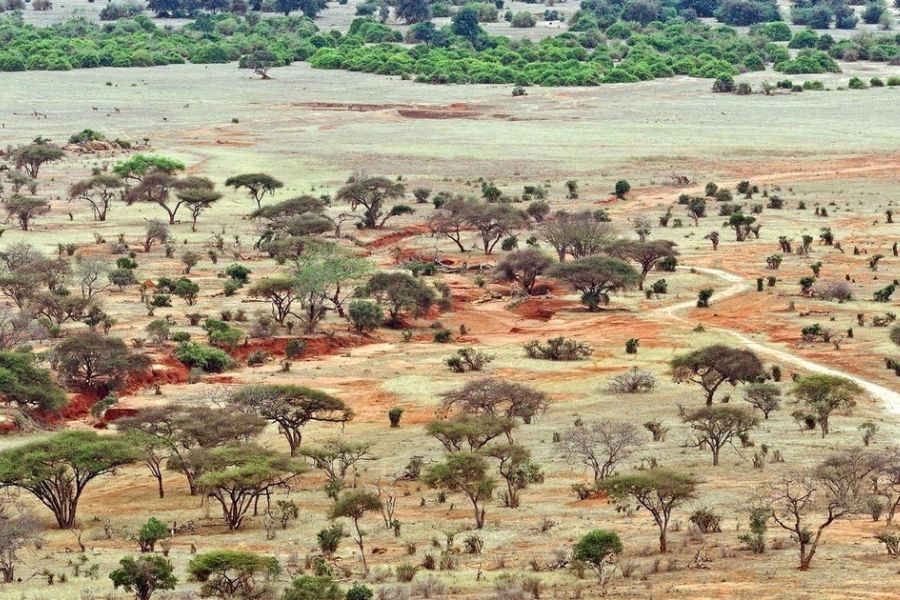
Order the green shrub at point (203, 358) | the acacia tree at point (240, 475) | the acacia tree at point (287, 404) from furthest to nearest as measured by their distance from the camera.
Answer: the green shrub at point (203, 358)
the acacia tree at point (287, 404)
the acacia tree at point (240, 475)

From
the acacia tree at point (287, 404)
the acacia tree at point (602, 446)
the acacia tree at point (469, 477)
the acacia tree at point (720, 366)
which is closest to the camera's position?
the acacia tree at point (469, 477)

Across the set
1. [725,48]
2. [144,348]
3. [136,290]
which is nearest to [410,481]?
[144,348]

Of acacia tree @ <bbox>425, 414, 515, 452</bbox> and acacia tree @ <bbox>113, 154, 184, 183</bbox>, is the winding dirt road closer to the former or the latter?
acacia tree @ <bbox>425, 414, 515, 452</bbox>

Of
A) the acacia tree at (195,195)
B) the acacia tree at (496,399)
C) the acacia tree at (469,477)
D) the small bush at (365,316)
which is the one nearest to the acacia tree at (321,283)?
the small bush at (365,316)

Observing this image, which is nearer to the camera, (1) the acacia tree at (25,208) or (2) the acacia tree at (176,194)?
(1) the acacia tree at (25,208)

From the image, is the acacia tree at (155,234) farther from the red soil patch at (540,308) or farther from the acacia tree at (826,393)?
the acacia tree at (826,393)

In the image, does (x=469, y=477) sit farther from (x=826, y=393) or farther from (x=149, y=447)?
(x=826, y=393)

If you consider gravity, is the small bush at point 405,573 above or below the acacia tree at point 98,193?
above

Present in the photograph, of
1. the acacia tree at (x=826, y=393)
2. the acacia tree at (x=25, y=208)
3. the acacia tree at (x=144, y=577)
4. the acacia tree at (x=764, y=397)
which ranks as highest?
the acacia tree at (x=144, y=577)
